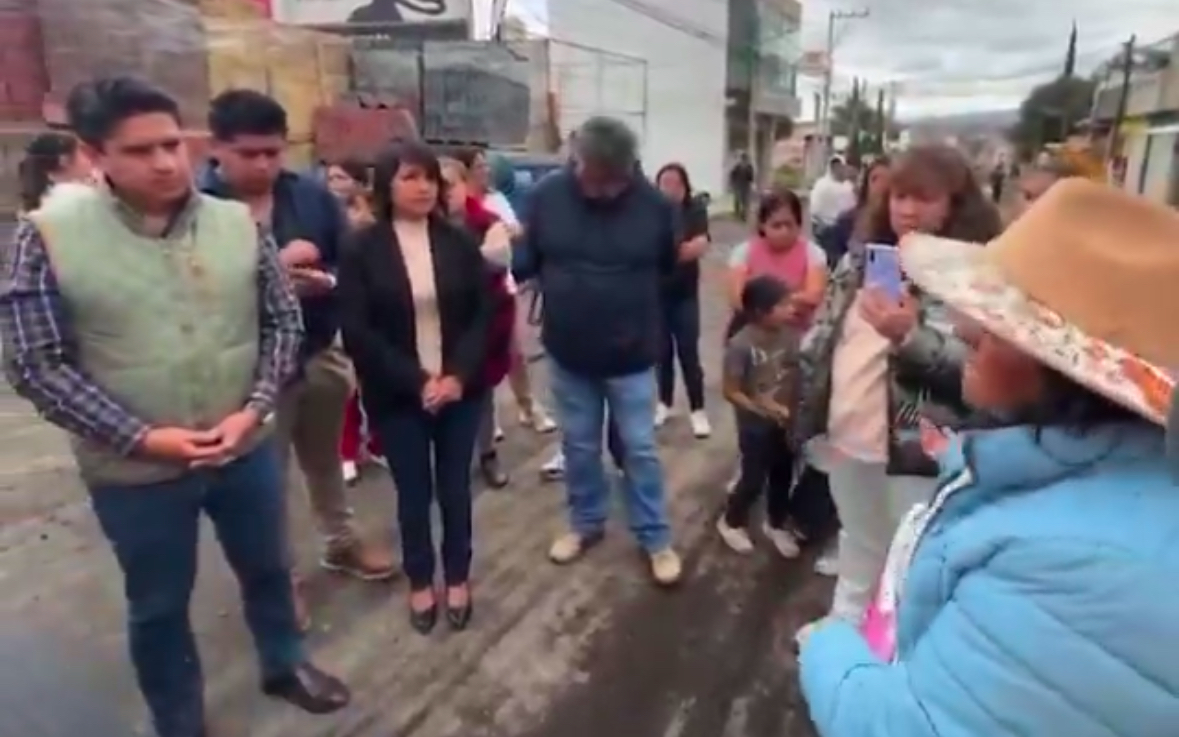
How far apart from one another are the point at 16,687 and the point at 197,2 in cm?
1117

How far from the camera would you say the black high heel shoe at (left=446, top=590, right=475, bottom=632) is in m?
3.38

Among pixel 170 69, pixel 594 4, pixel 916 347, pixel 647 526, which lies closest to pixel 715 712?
pixel 647 526

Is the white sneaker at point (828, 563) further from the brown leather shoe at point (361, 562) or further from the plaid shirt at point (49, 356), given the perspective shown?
the plaid shirt at point (49, 356)

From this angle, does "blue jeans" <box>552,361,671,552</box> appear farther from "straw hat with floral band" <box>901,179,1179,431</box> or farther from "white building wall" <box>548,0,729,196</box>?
"white building wall" <box>548,0,729,196</box>

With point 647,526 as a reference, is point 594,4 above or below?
above

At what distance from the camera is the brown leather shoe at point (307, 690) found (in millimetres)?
2914

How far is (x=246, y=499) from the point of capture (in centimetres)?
263

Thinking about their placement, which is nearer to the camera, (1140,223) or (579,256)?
(1140,223)

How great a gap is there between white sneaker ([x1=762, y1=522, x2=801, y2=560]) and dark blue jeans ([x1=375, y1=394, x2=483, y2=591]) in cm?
135

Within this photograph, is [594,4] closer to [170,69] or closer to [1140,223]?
[170,69]

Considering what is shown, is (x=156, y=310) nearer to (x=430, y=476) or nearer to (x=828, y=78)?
(x=430, y=476)

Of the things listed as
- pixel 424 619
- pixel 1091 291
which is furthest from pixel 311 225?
pixel 1091 291

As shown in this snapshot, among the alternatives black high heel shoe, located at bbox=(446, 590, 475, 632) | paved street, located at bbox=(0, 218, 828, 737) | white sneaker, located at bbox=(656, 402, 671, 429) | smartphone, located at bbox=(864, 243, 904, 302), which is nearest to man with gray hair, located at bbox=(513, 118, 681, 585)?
paved street, located at bbox=(0, 218, 828, 737)

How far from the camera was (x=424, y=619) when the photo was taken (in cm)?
337
